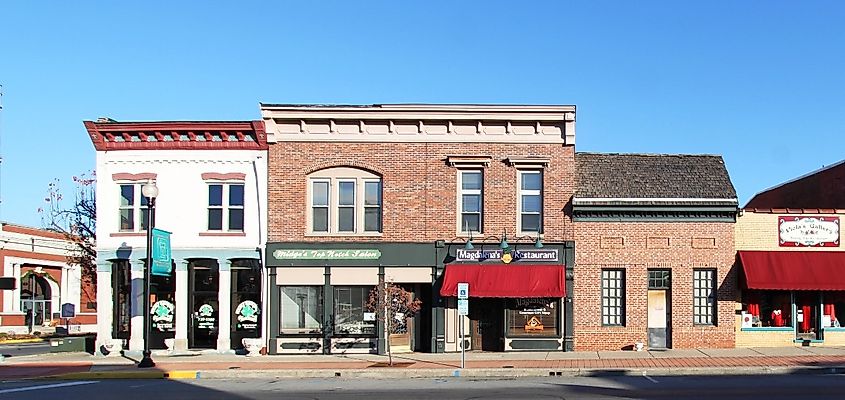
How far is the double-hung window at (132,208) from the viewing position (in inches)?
1138

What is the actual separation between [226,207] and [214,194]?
2.10ft

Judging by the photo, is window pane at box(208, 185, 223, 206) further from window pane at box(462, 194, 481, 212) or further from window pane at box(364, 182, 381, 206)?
window pane at box(462, 194, 481, 212)

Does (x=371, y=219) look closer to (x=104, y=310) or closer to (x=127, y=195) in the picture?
(x=127, y=195)

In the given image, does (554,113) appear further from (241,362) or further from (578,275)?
(241,362)

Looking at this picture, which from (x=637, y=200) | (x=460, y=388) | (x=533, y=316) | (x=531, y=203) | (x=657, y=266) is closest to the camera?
(x=460, y=388)

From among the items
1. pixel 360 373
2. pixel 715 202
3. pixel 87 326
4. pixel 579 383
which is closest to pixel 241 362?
pixel 360 373

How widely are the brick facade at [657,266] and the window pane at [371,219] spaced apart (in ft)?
22.4

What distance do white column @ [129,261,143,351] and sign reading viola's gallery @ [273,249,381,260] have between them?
15.0 feet

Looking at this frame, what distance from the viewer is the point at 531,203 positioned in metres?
28.4

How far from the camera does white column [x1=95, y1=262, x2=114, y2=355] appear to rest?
28.8 metres

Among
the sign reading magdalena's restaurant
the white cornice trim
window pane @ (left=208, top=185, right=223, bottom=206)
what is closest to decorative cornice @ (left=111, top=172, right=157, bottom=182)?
window pane @ (left=208, top=185, right=223, bottom=206)

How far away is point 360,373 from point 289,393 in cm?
434

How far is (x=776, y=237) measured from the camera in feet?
91.9

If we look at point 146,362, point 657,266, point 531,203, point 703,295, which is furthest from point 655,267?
point 146,362
